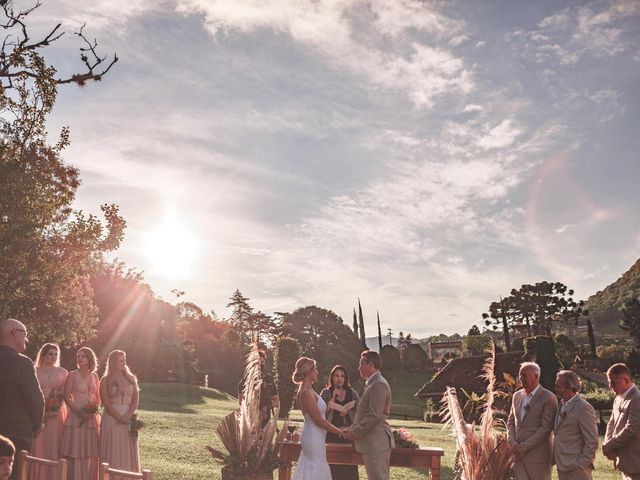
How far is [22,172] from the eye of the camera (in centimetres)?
1705

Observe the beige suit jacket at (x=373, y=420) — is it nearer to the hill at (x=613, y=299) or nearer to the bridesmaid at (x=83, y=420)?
the bridesmaid at (x=83, y=420)

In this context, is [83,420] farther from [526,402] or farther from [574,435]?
[574,435]

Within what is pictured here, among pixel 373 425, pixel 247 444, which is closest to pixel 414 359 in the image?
pixel 373 425

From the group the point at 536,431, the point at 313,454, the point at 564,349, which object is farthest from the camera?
the point at 564,349

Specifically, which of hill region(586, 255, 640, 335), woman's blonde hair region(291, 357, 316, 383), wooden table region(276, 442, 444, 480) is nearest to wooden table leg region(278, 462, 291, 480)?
wooden table region(276, 442, 444, 480)

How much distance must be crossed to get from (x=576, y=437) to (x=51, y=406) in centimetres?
790

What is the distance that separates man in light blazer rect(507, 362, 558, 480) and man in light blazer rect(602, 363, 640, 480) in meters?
0.72

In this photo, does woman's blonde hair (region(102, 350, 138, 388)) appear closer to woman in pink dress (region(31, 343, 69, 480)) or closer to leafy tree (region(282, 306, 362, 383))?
woman in pink dress (region(31, 343, 69, 480))

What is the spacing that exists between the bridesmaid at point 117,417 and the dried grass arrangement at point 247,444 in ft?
8.50

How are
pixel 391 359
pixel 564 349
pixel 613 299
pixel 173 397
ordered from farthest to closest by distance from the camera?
pixel 613 299 → pixel 391 359 → pixel 564 349 → pixel 173 397

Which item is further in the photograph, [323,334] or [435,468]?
[323,334]

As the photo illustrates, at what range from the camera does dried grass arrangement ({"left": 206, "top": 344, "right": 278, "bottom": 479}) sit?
7.66 metres

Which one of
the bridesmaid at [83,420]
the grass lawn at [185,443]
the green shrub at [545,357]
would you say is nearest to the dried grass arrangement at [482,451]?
the grass lawn at [185,443]

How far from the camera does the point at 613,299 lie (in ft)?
529
